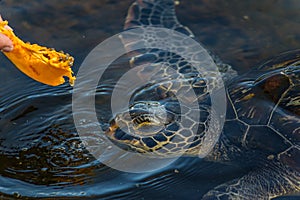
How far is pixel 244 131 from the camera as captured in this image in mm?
4230

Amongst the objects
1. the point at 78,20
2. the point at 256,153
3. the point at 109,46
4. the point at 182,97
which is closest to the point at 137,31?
the point at 109,46

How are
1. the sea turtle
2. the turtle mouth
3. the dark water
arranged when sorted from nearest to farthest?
the dark water → the sea turtle → the turtle mouth

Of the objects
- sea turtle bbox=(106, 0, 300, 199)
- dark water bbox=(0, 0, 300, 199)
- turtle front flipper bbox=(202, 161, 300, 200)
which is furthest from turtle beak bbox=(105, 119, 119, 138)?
turtle front flipper bbox=(202, 161, 300, 200)

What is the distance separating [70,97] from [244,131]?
172 centimetres

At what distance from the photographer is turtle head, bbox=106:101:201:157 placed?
4.20 m

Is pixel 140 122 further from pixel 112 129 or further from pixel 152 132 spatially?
pixel 112 129

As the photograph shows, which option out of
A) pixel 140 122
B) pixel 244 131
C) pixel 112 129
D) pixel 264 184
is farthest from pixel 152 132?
pixel 264 184

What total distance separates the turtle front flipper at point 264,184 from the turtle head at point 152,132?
0.50 m

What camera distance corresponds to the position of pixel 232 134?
4289 millimetres

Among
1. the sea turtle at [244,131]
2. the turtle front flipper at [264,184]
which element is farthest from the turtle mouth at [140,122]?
the turtle front flipper at [264,184]

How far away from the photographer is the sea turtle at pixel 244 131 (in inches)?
160

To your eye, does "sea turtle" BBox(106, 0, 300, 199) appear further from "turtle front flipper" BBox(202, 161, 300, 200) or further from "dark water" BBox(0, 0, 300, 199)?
"dark water" BBox(0, 0, 300, 199)

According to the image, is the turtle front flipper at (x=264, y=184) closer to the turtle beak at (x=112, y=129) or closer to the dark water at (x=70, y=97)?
the dark water at (x=70, y=97)

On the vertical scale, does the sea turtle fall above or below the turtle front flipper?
above
